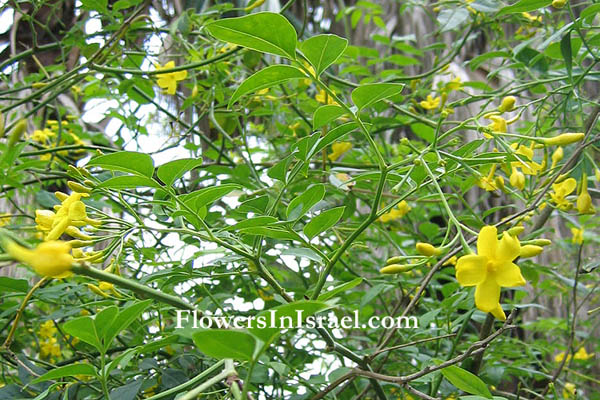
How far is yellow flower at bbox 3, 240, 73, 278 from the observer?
306 millimetres

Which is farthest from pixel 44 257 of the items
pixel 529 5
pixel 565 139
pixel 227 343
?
pixel 529 5

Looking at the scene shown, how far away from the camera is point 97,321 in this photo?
45 cm

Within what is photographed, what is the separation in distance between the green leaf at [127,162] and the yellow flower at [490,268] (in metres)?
0.26

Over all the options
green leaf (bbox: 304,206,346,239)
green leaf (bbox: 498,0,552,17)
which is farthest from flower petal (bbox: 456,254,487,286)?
green leaf (bbox: 498,0,552,17)

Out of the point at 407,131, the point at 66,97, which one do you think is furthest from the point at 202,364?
the point at 407,131

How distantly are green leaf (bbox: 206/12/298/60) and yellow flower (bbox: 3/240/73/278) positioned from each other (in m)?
0.19

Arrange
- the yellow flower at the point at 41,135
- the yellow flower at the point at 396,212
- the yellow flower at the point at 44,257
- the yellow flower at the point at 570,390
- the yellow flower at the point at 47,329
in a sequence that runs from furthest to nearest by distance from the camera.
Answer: the yellow flower at the point at 41,135 < the yellow flower at the point at 47,329 < the yellow flower at the point at 396,212 < the yellow flower at the point at 570,390 < the yellow flower at the point at 44,257

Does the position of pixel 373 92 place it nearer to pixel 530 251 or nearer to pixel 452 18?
pixel 530 251

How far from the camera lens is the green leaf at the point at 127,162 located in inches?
17.9

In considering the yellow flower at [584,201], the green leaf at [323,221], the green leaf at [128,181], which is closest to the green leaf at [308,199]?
the green leaf at [323,221]

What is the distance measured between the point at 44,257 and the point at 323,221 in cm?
26

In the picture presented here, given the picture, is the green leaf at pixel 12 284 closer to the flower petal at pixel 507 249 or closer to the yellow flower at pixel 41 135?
the flower petal at pixel 507 249

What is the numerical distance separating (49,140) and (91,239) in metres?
0.96

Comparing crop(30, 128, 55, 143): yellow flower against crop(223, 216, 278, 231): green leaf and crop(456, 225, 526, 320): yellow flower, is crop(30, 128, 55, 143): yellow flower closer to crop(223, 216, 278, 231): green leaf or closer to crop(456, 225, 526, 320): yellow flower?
crop(223, 216, 278, 231): green leaf
